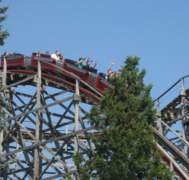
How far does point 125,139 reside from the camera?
13109 mm

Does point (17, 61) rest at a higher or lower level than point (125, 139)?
higher

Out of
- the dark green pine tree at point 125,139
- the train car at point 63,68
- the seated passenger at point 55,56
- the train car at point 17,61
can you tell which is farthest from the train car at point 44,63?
the dark green pine tree at point 125,139

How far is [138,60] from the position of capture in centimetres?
1502

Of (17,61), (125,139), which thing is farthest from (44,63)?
(125,139)

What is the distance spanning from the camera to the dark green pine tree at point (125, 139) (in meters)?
12.7

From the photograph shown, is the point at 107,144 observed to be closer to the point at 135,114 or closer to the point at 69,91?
the point at 135,114

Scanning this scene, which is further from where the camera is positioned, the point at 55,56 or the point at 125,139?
the point at 55,56

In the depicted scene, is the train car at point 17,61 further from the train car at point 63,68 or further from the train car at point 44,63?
the train car at point 44,63

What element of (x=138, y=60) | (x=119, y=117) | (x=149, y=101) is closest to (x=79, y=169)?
(x=119, y=117)

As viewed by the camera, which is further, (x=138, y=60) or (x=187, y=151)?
(x=187, y=151)

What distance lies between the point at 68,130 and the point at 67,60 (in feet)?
20.8

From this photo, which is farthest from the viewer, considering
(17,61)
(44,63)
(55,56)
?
(55,56)

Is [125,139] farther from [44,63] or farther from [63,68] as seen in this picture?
[44,63]

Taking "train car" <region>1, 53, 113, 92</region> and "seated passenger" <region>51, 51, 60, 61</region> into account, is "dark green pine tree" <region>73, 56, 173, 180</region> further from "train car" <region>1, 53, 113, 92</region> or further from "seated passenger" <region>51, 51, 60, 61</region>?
"seated passenger" <region>51, 51, 60, 61</region>
